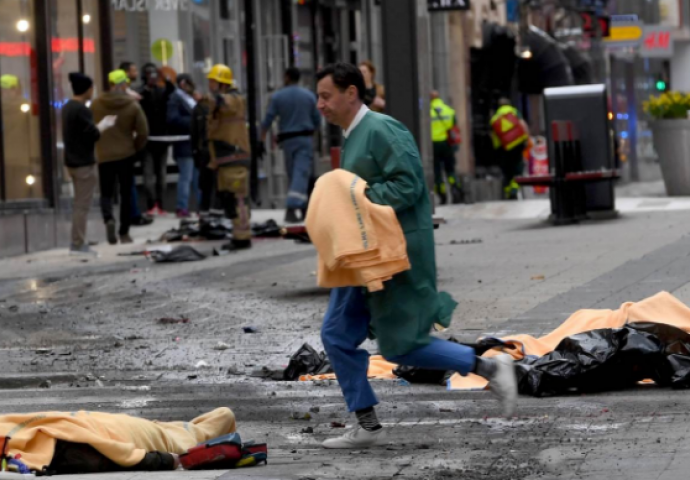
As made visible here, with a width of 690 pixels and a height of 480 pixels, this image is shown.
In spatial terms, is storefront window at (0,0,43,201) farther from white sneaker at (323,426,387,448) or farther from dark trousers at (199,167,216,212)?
white sneaker at (323,426,387,448)

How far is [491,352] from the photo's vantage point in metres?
8.37

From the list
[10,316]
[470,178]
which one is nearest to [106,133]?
[10,316]

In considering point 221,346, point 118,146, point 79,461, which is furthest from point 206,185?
point 79,461

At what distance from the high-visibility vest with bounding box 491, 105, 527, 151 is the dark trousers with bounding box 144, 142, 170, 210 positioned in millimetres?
8006

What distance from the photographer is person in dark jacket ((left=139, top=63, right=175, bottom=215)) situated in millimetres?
22656

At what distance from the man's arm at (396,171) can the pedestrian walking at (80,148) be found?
36.0 ft

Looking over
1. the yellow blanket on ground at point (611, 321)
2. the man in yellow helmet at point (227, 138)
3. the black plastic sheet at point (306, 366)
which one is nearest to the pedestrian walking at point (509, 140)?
the man in yellow helmet at point (227, 138)

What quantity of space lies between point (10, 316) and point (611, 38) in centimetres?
2924

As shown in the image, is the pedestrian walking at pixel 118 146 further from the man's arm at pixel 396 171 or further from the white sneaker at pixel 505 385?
the white sneaker at pixel 505 385

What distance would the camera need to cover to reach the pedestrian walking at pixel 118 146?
18.9 metres

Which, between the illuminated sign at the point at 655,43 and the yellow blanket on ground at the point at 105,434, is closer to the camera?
the yellow blanket on ground at the point at 105,434

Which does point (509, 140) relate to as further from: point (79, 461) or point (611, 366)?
point (79, 461)

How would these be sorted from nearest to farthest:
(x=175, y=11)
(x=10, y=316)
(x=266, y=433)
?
(x=266, y=433) → (x=10, y=316) → (x=175, y=11)

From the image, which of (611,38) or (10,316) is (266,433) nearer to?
(10,316)
